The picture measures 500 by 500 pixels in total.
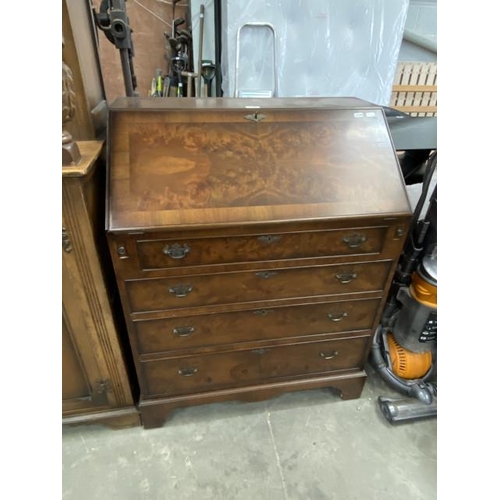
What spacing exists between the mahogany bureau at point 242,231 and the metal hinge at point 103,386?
5.1 inches

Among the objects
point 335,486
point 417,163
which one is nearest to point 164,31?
point 417,163

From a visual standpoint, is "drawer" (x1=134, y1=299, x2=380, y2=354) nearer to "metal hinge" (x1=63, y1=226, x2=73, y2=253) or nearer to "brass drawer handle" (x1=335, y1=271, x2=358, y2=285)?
"brass drawer handle" (x1=335, y1=271, x2=358, y2=285)

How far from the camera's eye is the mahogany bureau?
982 mm

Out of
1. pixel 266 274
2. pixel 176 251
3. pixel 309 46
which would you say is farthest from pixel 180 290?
pixel 309 46

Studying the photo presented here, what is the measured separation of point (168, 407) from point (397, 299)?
3.60 feet

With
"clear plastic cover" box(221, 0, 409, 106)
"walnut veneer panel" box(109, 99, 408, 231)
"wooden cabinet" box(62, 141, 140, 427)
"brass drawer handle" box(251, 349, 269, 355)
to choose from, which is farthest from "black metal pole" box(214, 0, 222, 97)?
"brass drawer handle" box(251, 349, 269, 355)

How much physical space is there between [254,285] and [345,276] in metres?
0.32

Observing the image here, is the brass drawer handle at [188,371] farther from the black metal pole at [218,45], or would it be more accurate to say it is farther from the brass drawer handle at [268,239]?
the black metal pole at [218,45]

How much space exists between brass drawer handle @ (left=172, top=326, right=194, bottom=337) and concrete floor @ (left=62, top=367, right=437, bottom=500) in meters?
0.48

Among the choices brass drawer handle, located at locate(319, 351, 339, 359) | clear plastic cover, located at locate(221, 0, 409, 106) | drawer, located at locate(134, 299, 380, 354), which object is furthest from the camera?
clear plastic cover, located at locate(221, 0, 409, 106)

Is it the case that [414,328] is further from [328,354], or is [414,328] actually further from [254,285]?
[254,285]

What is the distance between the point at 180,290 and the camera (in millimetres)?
1094

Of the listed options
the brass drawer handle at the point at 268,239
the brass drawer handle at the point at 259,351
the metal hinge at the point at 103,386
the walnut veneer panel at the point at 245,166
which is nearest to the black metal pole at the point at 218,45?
the walnut veneer panel at the point at 245,166

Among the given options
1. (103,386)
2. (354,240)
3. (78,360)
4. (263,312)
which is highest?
(354,240)
